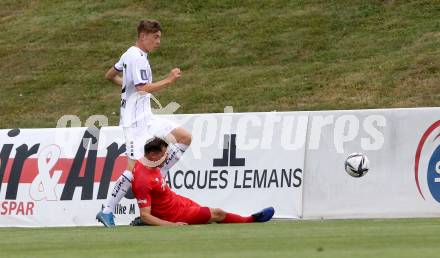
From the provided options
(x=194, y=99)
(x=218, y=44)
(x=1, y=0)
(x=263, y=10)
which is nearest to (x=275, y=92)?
(x=194, y=99)

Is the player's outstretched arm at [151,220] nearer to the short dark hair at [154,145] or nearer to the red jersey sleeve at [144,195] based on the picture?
the red jersey sleeve at [144,195]

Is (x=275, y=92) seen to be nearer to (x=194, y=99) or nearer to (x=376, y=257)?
(x=194, y=99)

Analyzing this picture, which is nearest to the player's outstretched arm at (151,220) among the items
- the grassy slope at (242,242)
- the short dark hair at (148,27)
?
the grassy slope at (242,242)

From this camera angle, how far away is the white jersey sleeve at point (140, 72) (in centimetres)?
1438

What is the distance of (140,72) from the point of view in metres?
14.4

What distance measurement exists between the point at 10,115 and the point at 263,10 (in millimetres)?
9223

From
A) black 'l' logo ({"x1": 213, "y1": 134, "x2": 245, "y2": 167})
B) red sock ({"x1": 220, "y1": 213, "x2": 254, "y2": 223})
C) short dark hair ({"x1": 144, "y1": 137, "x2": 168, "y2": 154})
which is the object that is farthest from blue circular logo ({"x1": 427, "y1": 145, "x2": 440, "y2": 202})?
short dark hair ({"x1": 144, "y1": 137, "x2": 168, "y2": 154})

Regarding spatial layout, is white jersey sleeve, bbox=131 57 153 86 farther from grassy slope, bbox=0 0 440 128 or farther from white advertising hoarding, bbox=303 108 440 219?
grassy slope, bbox=0 0 440 128

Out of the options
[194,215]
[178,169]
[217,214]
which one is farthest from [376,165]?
[194,215]

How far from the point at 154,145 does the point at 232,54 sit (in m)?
18.0

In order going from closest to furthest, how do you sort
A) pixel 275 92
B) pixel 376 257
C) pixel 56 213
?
pixel 376 257
pixel 56 213
pixel 275 92

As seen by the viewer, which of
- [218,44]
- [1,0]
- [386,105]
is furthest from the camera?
[1,0]

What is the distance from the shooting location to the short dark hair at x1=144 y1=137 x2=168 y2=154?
47.0 feet

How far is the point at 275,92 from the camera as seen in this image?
2788 centimetres
